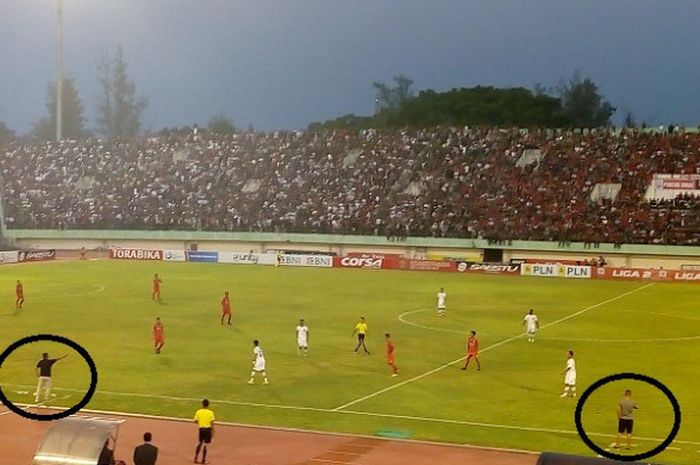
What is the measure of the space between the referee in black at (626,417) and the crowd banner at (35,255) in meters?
67.8

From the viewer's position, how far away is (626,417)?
19.8m

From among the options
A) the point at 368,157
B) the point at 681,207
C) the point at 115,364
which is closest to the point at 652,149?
the point at 681,207

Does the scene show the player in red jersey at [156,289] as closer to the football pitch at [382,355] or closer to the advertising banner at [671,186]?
the football pitch at [382,355]

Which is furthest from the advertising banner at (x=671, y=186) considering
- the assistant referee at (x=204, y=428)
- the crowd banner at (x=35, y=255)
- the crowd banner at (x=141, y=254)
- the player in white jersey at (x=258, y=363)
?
the assistant referee at (x=204, y=428)

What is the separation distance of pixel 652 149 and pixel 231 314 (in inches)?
2002

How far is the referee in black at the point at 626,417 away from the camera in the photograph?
63.2 feet

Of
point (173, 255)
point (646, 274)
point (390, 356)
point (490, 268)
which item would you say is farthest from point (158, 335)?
point (173, 255)

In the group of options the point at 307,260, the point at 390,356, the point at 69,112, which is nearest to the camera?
the point at 390,356

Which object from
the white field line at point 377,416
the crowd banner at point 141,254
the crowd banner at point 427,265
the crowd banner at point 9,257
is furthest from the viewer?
the crowd banner at point 141,254

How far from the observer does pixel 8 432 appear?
23.7 meters

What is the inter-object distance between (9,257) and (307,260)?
25.7 metres

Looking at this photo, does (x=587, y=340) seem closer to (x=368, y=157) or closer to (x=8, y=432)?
(x=8, y=432)

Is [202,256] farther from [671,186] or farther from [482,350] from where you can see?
[482,350]

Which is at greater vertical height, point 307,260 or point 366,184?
point 366,184
